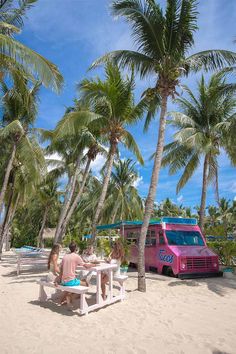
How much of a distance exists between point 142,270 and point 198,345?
4273 mm

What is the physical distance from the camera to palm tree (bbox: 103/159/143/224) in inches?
1166

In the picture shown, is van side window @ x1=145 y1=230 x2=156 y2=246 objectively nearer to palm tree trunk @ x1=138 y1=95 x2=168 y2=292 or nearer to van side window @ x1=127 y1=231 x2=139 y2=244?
van side window @ x1=127 y1=231 x2=139 y2=244

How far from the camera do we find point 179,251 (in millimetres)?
11180

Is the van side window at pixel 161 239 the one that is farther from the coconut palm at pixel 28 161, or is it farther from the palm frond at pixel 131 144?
the coconut palm at pixel 28 161

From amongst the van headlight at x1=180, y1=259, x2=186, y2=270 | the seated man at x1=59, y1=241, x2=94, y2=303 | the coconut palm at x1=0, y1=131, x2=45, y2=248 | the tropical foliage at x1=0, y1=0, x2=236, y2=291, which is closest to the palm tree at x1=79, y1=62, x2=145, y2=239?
the tropical foliage at x1=0, y1=0, x2=236, y2=291

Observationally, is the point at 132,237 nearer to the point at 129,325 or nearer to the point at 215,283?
the point at 215,283

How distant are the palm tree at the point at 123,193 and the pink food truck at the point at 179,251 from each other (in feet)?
54.9

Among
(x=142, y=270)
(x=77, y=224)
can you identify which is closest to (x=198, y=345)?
(x=142, y=270)

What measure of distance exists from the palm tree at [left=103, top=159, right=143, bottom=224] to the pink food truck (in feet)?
54.9

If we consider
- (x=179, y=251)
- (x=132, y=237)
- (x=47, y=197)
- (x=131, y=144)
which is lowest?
(x=179, y=251)

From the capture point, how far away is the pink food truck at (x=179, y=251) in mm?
11000

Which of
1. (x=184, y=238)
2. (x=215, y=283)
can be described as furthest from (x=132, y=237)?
(x=215, y=283)

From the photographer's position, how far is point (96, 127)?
14398 mm

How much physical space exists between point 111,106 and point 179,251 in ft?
20.9
